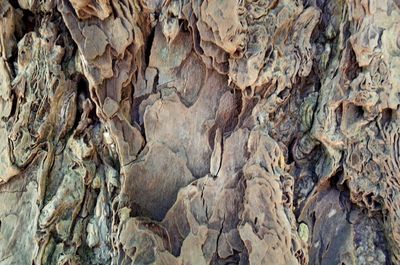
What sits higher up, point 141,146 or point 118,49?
point 118,49

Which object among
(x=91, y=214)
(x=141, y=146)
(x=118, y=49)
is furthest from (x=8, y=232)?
(x=118, y=49)

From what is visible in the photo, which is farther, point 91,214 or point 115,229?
point 91,214

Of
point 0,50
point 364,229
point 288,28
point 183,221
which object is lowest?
point 364,229

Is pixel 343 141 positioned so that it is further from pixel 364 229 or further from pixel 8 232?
pixel 8 232

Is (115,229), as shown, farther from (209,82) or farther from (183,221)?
(209,82)

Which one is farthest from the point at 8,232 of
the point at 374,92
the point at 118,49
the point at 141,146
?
the point at 374,92

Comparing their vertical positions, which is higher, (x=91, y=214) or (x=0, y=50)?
(x=0, y=50)
